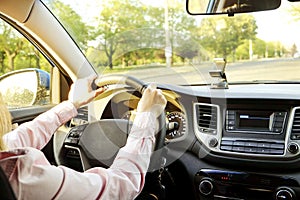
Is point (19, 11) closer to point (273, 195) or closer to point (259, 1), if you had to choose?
point (259, 1)

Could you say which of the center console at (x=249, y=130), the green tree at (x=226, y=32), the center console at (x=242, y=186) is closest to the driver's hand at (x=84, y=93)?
the center console at (x=249, y=130)

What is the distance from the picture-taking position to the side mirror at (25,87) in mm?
3029

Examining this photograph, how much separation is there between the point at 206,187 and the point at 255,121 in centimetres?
52

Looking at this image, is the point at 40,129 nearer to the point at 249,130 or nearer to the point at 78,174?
the point at 78,174

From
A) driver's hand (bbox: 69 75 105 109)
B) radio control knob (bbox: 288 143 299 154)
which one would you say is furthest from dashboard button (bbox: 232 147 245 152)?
driver's hand (bbox: 69 75 105 109)

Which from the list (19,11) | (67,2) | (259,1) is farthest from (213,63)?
(67,2)

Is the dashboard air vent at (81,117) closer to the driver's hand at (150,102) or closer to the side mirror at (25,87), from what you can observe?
the side mirror at (25,87)

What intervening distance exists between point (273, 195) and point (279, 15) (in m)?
1.61

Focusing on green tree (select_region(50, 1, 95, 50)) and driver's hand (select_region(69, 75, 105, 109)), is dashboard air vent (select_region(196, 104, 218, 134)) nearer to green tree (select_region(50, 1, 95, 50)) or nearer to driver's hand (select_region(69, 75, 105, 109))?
driver's hand (select_region(69, 75, 105, 109))

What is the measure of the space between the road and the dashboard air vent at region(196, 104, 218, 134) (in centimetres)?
17

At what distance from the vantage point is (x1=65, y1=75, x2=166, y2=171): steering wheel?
7.00 ft

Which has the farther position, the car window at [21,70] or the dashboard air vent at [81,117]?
the car window at [21,70]

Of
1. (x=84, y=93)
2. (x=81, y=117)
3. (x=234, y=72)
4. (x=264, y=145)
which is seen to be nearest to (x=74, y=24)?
(x=81, y=117)

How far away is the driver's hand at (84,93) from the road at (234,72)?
0.21 meters
